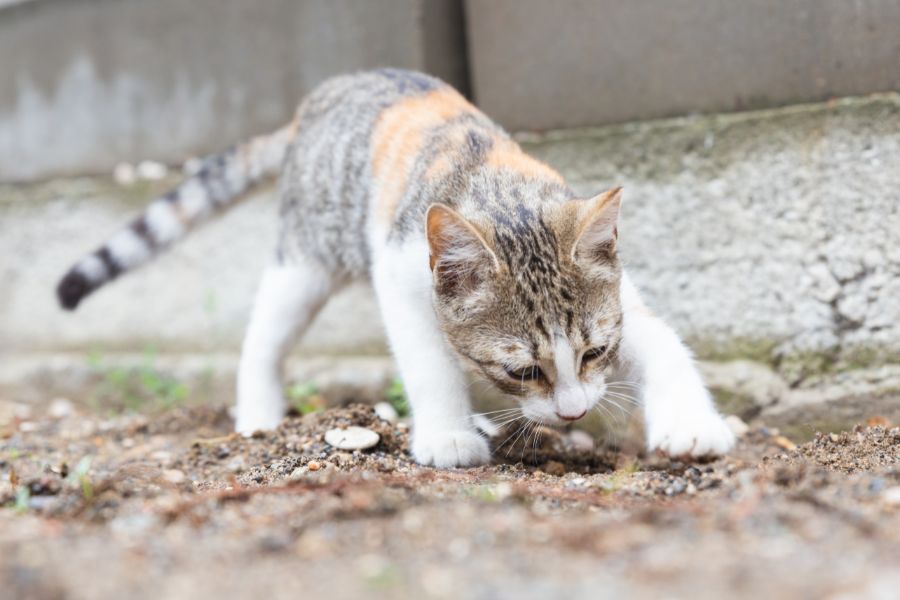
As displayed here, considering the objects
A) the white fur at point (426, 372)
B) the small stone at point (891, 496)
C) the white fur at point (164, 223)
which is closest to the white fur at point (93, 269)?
the white fur at point (164, 223)

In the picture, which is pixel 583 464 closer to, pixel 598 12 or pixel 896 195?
pixel 896 195

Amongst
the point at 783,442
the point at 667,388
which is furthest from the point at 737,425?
the point at 667,388

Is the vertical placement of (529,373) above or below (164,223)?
below

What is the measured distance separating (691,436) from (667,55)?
191 centimetres

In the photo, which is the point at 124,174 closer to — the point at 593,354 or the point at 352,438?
the point at 352,438

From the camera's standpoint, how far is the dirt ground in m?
1.47

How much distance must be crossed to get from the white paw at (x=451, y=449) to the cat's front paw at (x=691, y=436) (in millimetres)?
557

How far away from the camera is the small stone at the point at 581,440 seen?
3.34 meters

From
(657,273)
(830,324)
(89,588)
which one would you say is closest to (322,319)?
(657,273)

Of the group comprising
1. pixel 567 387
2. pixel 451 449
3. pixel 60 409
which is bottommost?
pixel 60 409

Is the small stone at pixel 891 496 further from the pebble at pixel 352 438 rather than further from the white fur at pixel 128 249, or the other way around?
the white fur at pixel 128 249

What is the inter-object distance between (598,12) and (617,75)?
29 cm

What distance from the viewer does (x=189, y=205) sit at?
4.32 m

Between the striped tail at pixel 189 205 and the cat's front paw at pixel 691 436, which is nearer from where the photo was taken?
the cat's front paw at pixel 691 436
